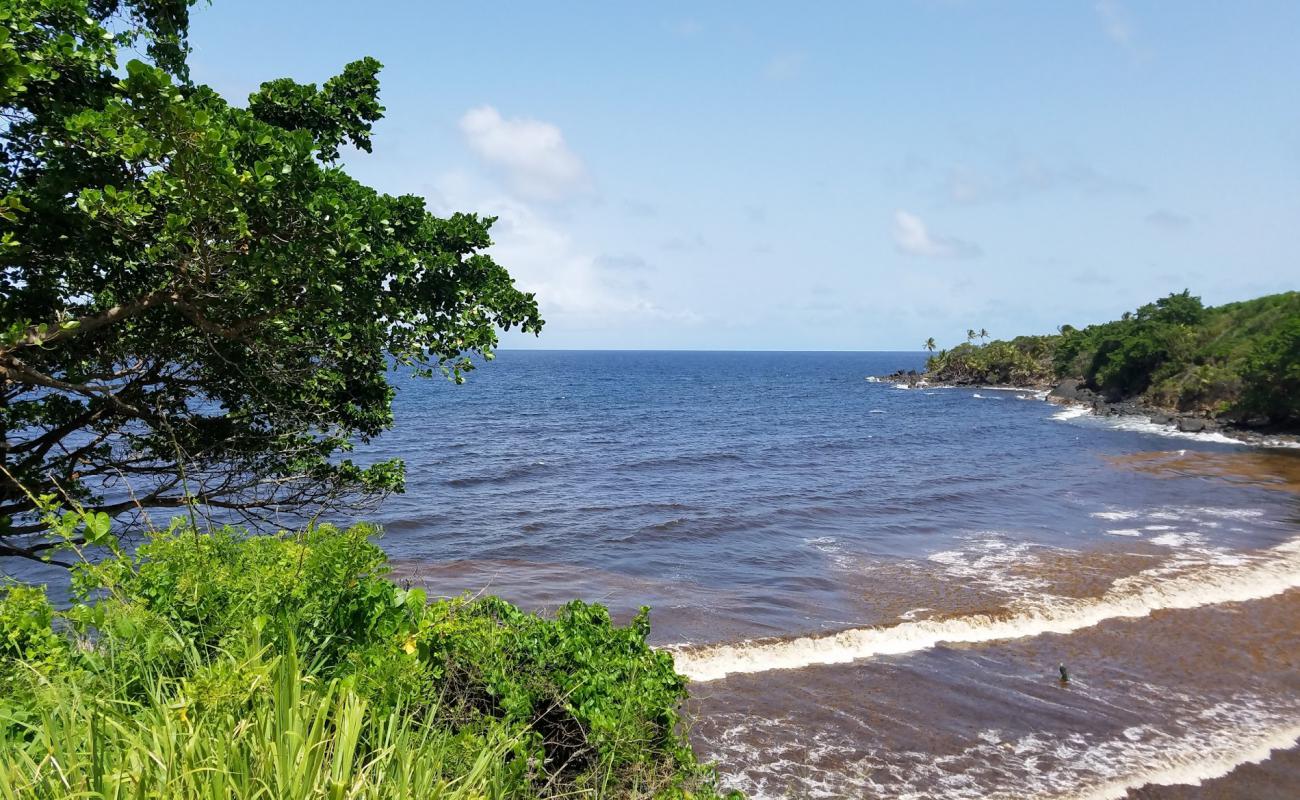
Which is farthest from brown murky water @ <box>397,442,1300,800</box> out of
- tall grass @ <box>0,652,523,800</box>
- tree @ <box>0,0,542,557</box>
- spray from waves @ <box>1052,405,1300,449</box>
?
spray from waves @ <box>1052,405,1300,449</box>

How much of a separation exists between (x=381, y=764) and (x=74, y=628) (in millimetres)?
3208

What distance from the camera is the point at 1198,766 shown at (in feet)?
35.4

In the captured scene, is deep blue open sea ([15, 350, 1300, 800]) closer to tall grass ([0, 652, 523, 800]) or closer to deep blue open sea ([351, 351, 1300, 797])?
deep blue open sea ([351, 351, 1300, 797])

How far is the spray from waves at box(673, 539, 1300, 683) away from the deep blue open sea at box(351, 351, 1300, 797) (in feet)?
0.19

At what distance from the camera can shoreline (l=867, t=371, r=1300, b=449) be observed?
4600 cm

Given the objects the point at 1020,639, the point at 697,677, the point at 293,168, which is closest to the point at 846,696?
the point at 697,677

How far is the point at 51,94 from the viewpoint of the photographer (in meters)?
6.60

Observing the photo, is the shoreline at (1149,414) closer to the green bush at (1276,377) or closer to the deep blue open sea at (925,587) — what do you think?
the green bush at (1276,377)

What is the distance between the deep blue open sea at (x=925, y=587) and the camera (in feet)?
37.6

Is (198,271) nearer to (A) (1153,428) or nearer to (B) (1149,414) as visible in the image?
(A) (1153,428)

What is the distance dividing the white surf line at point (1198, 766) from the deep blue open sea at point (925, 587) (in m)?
0.04

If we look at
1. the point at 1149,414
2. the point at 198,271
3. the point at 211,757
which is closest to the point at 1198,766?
the point at 211,757

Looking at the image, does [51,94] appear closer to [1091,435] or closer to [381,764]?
[381,764]

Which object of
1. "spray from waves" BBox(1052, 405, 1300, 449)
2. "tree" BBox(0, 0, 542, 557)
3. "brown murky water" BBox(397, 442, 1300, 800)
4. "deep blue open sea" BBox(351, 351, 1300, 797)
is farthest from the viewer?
"spray from waves" BBox(1052, 405, 1300, 449)
